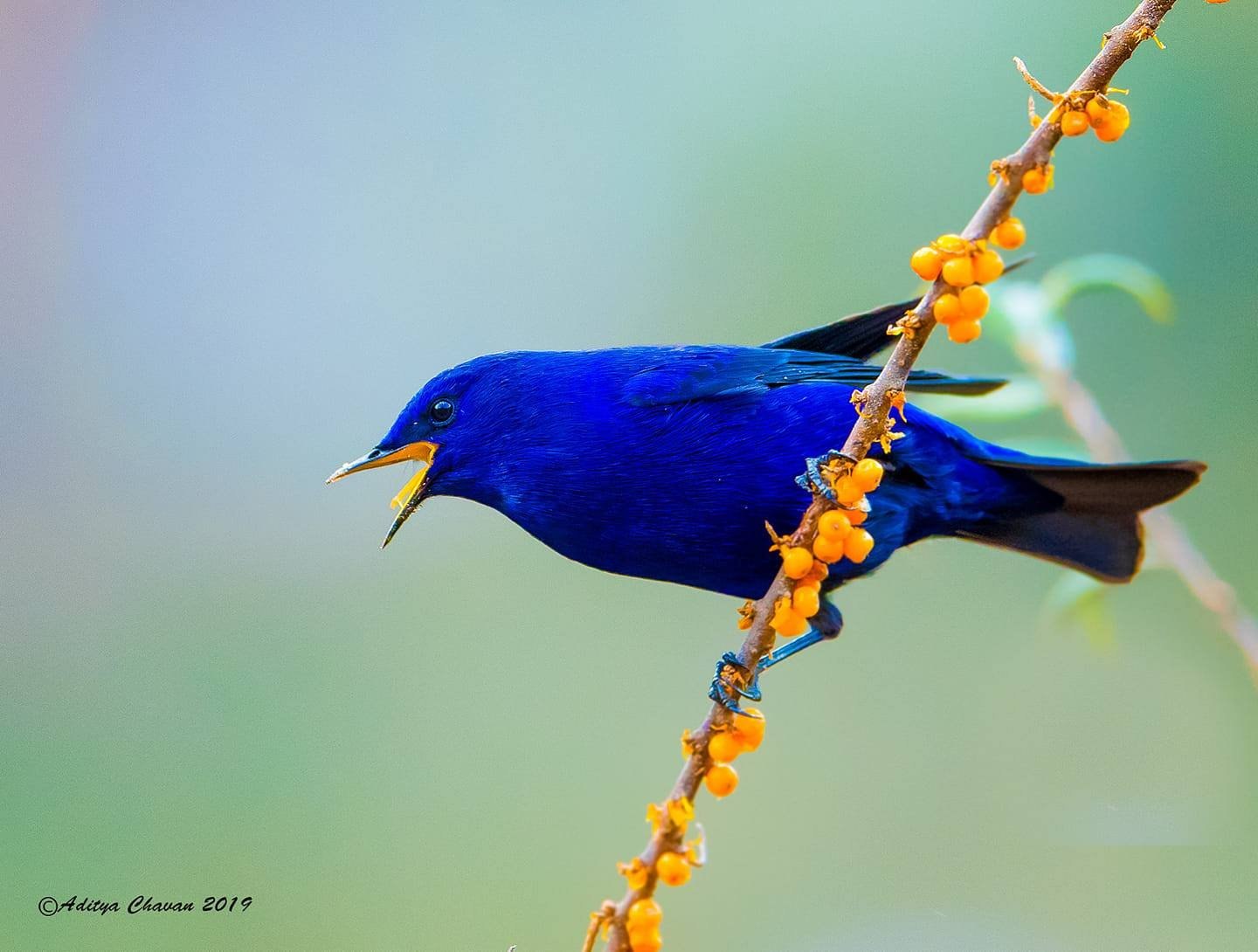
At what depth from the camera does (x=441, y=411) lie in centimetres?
265

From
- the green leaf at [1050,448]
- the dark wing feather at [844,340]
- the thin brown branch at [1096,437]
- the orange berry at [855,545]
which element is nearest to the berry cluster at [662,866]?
the orange berry at [855,545]

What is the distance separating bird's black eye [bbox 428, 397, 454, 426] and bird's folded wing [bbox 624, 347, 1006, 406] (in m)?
0.37

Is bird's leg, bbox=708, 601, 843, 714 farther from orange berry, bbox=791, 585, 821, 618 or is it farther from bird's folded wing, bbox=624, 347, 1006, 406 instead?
bird's folded wing, bbox=624, 347, 1006, 406

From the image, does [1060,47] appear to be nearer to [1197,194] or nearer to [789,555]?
[1197,194]

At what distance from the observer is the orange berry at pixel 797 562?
73.0 inches

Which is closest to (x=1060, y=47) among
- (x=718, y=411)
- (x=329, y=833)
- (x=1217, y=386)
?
(x=1217, y=386)

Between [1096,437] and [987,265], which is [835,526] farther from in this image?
[1096,437]

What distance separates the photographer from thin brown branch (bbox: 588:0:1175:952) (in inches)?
64.0

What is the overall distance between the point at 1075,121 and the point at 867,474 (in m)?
0.54

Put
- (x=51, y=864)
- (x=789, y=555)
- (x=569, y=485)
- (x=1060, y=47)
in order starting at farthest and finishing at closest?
(x=1060, y=47)
(x=51, y=864)
(x=569, y=485)
(x=789, y=555)

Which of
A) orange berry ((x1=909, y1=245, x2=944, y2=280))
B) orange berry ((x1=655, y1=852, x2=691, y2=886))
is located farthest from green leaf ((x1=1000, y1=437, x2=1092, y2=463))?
orange berry ((x1=655, y1=852, x2=691, y2=886))

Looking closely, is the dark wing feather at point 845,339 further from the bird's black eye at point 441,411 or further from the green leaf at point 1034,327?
the bird's black eye at point 441,411

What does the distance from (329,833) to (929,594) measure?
2.59 m

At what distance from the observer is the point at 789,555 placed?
185cm
